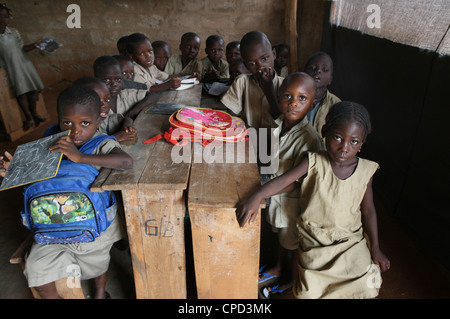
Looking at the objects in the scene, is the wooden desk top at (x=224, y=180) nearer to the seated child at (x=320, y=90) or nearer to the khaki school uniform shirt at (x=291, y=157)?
the khaki school uniform shirt at (x=291, y=157)

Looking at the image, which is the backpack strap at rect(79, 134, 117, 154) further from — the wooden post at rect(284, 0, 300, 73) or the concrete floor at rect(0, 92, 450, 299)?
the wooden post at rect(284, 0, 300, 73)

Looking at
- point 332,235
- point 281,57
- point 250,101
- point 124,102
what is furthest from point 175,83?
point 332,235

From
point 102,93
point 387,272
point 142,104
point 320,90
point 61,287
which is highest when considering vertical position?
point 102,93

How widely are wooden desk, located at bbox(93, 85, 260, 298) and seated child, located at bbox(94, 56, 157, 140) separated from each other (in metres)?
0.43

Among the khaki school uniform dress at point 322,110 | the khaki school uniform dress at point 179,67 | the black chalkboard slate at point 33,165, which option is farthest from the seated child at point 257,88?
the khaki school uniform dress at point 179,67

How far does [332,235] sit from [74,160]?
4.06ft

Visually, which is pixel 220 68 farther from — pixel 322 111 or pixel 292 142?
pixel 292 142

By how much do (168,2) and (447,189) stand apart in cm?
538

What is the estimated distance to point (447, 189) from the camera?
191 cm

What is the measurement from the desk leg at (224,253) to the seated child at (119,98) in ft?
2.39

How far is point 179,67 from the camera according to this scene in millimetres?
3793

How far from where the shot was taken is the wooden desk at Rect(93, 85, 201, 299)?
1.36 meters
